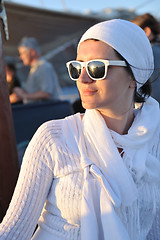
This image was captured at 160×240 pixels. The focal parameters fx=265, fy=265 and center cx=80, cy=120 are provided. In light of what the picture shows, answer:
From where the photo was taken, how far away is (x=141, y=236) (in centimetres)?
157

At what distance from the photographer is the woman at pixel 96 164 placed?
52.3 inches

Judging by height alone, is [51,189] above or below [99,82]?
below

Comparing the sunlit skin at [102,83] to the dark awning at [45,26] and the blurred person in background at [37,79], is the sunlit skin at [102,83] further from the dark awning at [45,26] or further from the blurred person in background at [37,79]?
the dark awning at [45,26]

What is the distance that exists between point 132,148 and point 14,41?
24.1ft

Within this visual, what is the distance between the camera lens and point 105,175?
4.61 feet

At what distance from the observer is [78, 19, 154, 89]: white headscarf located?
1.42 m

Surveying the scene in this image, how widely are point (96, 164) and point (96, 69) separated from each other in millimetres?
510

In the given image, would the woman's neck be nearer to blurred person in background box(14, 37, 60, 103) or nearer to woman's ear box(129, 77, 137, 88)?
woman's ear box(129, 77, 137, 88)

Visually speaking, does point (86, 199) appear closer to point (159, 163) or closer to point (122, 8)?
point (159, 163)

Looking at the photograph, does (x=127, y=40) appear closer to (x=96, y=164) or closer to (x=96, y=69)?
(x=96, y=69)

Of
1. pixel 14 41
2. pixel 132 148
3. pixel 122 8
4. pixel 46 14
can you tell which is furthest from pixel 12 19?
pixel 132 148

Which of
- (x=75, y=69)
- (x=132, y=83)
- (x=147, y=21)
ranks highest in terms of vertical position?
(x=147, y=21)

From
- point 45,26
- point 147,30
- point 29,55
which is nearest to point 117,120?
point 147,30

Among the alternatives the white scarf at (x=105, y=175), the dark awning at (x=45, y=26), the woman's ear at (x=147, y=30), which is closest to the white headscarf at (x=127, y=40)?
the white scarf at (x=105, y=175)
